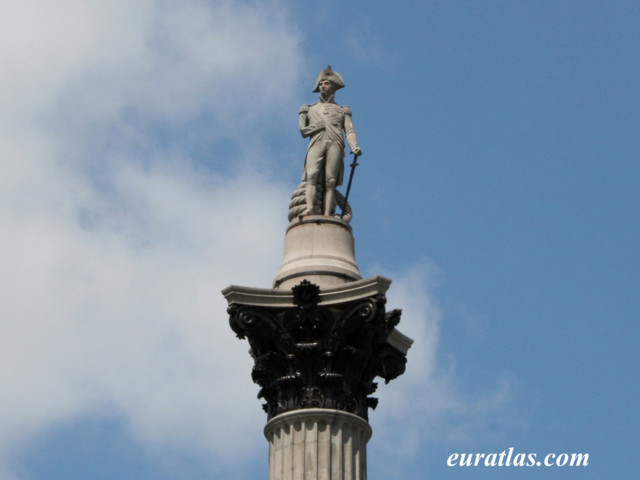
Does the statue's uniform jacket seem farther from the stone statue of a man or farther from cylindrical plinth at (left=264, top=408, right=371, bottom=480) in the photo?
cylindrical plinth at (left=264, top=408, right=371, bottom=480)

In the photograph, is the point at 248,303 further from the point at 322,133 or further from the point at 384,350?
the point at 322,133

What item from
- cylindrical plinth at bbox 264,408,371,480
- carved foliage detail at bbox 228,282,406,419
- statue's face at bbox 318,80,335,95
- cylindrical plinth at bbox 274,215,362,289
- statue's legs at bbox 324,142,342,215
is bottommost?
cylindrical plinth at bbox 264,408,371,480

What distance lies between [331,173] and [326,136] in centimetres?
94

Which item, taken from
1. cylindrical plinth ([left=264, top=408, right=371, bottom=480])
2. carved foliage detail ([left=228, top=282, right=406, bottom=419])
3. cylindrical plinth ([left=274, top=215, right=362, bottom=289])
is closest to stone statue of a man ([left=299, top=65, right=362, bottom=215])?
cylindrical plinth ([left=274, top=215, right=362, bottom=289])

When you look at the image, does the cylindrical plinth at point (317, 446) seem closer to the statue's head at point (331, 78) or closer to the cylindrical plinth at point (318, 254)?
the cylindrical plinth at point (318, 254)

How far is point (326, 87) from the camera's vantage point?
3344cm

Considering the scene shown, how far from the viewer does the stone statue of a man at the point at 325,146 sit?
32.0 m

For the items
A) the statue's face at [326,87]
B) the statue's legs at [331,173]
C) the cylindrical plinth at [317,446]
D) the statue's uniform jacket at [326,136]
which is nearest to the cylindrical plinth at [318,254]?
the statue's legs at [331,173]

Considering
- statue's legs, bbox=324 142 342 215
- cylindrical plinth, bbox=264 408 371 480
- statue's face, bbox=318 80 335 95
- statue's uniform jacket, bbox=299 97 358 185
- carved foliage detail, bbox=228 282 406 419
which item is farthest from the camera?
statue's face, bbox=318 80 335 95

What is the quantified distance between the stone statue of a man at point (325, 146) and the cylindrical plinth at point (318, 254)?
1.80 feet

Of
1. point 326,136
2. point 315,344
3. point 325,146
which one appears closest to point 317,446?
point 315,344

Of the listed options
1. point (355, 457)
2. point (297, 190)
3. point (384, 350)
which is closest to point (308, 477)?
point (355, 457)

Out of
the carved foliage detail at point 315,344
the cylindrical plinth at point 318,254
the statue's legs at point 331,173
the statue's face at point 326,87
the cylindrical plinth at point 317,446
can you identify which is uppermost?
the statue's face at point 326,87

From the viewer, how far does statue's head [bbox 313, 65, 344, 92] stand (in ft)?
110
